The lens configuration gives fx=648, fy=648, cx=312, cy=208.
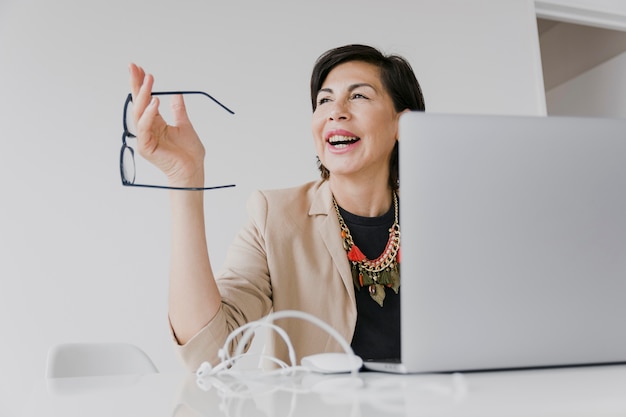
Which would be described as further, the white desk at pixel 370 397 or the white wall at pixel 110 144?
the white wall at pixel 110 144

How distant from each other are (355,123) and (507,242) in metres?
1.10

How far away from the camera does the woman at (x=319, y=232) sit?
3.88 feet

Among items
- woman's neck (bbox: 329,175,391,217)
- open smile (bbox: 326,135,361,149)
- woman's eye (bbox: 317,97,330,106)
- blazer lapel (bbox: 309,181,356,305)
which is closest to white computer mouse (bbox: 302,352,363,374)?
blazer lapel (bbox: 309,181,356,305)

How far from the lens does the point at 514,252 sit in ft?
2.43

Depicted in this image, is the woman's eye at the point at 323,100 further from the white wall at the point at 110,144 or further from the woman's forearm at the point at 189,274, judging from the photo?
the white wall at the point at 110,144

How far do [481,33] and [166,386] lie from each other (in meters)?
3.33

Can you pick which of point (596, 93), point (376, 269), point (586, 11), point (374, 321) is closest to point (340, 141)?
point (376, 269)

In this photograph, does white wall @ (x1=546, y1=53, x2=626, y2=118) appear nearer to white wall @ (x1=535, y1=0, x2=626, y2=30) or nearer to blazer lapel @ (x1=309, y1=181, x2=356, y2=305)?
white wall @ (x1=535, y1=0, x2=626, y2=30)

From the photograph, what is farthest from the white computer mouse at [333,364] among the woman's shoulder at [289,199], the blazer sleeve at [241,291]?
the woman's shoulder at [289,199]

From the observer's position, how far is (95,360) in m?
1.67

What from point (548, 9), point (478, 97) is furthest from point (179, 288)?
point (548, 9)

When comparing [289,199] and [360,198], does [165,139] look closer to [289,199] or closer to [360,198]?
[289,199]

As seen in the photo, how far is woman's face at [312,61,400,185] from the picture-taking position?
5.79 feet

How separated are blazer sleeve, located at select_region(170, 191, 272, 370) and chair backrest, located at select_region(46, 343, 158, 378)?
1.33 feet
